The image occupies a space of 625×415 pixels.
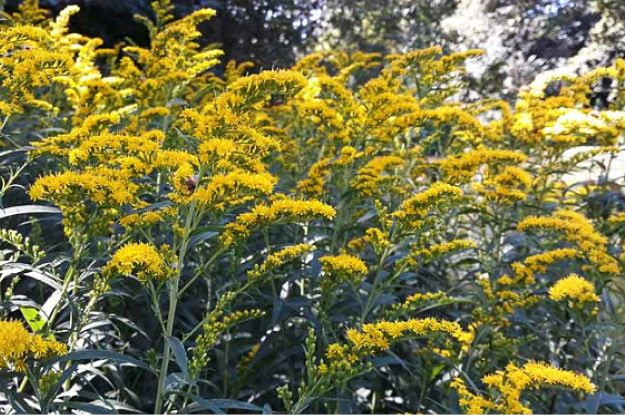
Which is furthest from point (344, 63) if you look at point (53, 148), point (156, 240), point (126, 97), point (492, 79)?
point (492, 79)

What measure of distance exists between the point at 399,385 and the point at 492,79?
863cm

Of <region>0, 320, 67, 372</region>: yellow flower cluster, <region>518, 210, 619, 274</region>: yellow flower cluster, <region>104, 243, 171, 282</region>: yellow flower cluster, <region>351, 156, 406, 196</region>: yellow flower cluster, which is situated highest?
<region>351, 156, 406, 196</region>: yellow flower cluster

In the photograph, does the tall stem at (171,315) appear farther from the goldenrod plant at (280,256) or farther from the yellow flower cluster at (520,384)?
the yellow flower cluster at (520,384)

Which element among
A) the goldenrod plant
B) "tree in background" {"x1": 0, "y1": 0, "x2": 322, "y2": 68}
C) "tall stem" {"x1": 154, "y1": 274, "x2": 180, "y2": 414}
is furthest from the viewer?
"tree in background" {"x1": 0, "y1": 0, "x2": 322, "y2": 68}

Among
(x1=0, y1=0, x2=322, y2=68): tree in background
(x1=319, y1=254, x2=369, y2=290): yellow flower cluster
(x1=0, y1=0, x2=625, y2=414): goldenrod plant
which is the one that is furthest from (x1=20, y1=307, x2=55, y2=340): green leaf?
(x1=0, y1=0, x2=322, y2=68): tree in background

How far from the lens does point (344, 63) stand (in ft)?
17.5

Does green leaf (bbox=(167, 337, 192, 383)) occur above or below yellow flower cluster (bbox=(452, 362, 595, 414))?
above

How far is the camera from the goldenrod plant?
1891mm

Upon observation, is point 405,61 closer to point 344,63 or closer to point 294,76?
point 294,76

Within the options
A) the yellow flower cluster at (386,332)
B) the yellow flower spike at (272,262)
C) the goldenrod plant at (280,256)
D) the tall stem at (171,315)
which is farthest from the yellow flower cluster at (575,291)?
the tall stem at (171,315)

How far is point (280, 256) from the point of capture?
6.73ft

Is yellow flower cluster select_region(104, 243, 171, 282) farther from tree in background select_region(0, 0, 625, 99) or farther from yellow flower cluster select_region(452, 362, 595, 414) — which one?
tree in background select_region(0, 0, 625, 99)

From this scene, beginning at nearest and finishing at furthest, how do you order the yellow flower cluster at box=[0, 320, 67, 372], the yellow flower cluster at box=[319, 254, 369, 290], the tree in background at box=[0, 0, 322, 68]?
the yellow flower cluster at box=[0, 320, 67, 372]
the yellow flower cluster at box=[319, 254, 369, 290]
the tree in background at box=[0, 0, 322, 68]

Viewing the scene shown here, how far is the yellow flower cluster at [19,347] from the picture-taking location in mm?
1407
